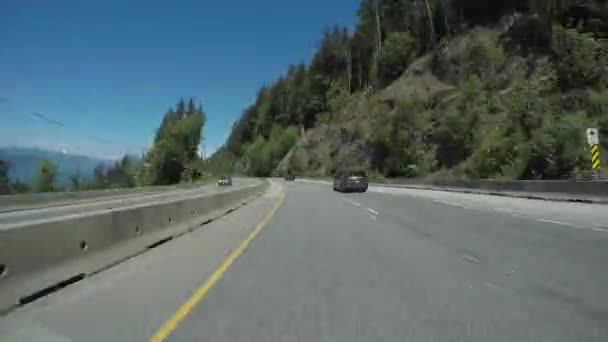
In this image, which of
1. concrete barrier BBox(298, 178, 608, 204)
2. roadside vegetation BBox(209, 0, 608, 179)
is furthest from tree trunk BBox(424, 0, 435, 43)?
concrete barrier BBox(298, 178, 608, 204)

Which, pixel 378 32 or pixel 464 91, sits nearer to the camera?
pixel 464 91

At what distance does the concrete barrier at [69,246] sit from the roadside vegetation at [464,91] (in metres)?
30.1

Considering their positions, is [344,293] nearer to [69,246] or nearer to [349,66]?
[69,246]

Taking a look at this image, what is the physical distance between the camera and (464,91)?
55.6 meters

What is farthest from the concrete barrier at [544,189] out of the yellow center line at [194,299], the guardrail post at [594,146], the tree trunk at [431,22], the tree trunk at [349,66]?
the tree trunk at [349,66]

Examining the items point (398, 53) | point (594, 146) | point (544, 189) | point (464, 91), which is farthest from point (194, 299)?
point (398, 53)

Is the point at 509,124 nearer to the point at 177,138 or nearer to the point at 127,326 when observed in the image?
the point at 127,326

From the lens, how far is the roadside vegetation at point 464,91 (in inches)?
1543

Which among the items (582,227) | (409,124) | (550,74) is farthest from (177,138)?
(582,227)

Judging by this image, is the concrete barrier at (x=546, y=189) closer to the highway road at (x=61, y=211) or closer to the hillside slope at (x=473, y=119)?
the hillside slope at (x=473, y=119)

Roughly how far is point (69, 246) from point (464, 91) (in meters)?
53.0

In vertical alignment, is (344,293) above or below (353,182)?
below

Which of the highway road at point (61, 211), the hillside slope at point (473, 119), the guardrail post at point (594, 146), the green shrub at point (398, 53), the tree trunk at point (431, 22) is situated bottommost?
the highway road at point (61, 211)

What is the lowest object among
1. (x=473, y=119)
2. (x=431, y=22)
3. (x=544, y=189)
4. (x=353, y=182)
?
(x=544, y=189)
